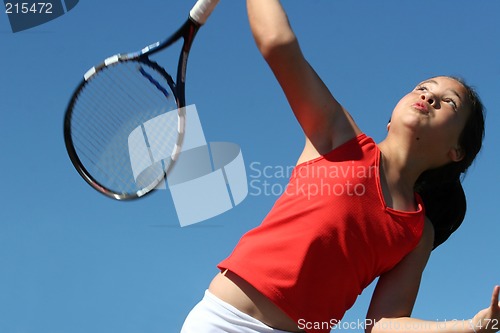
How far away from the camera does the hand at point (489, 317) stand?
→ 4.05 m

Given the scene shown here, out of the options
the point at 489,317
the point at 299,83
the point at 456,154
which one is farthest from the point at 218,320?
the point at 456,154

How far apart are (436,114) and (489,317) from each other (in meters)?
1.26

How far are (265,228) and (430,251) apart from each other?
124cm

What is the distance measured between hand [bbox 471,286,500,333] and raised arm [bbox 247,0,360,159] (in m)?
1.18

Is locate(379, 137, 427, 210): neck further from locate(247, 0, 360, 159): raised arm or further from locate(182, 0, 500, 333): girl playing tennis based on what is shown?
locate(247, 0, 360, 159): raised arm

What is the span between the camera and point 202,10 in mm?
5438

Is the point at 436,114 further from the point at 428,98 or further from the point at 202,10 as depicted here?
the point at 202,10

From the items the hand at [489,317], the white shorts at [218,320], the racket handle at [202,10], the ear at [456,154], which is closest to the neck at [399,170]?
the ear at [456,154]

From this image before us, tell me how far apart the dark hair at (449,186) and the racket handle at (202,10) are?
70.2 inches

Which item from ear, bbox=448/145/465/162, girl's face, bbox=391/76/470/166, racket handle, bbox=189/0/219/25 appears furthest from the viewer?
racket handle, bbox=189/0/219/25

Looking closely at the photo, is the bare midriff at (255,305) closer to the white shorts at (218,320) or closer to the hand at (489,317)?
the white shorts at (218,320)

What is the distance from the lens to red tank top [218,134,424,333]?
4.00 meters

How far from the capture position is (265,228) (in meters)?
4.14

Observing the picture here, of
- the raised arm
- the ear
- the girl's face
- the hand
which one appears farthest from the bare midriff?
the ear
